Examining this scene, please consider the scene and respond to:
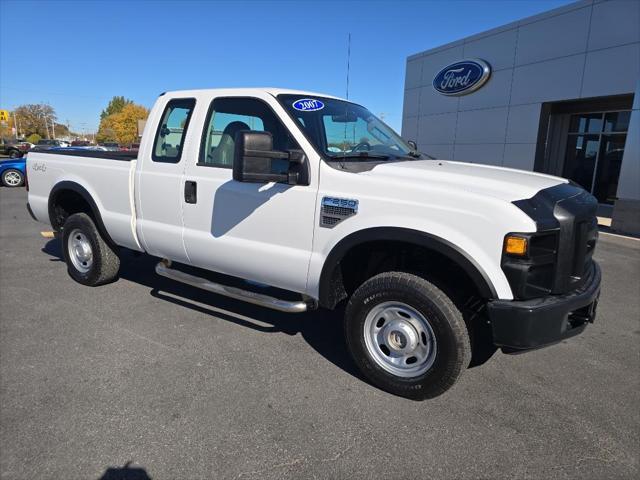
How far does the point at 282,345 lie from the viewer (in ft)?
12.4

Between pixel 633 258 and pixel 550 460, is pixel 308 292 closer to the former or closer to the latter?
pixel 550 460

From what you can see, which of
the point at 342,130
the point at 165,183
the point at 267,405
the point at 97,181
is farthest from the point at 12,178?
the point at 267,405

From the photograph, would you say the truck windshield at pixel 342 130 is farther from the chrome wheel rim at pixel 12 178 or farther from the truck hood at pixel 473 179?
the chrome wheel rim at pixel 12 178

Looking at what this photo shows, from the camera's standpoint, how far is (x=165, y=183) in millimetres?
4023

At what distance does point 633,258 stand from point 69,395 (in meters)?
8.46

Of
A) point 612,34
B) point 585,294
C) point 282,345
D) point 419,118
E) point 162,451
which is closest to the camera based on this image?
point 162,451

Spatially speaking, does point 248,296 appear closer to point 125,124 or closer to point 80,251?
point 80,251

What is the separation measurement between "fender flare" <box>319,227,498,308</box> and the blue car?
17639 millimetres

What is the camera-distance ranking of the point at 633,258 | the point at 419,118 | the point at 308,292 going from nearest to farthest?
the point at 308,292 → the point at 633,258 → the point at 419,118

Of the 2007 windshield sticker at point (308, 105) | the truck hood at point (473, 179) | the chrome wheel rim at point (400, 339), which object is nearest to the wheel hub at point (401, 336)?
the chrome wheel rim at point (400, 339)

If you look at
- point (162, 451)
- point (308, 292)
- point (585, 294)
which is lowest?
point (162, 451)

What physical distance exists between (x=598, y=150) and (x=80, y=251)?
15.5 metres

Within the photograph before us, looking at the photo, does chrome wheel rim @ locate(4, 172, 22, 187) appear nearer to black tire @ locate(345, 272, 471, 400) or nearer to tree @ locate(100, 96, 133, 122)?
black tire @ locate(345, 272, 471, 400)

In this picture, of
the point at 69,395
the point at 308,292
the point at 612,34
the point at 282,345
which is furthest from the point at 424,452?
the point at 612,34
